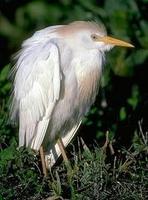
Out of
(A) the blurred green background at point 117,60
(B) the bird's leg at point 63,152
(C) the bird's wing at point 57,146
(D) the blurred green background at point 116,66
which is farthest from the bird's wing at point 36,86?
(A) the blurred green background at point 117,60

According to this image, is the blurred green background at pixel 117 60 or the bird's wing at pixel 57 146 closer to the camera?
the bird's wing at pixel 57 146

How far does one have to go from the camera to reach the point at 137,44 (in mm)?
5070

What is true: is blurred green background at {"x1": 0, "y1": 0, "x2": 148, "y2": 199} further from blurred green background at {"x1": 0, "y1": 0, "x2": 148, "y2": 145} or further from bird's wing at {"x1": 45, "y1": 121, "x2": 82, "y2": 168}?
bird's wing at {"x1": 45, "y1": 121, "x2": 82, "y2": 168}

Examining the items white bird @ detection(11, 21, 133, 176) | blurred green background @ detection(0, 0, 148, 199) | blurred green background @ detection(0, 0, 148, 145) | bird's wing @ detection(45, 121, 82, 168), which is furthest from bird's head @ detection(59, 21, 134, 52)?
blurred green background @ detection(0, 0, 148, 145)

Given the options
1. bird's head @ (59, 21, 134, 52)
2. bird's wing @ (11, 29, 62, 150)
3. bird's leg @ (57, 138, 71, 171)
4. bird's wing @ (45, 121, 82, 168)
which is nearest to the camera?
bird's leg @ (57, 138, 71, 171)

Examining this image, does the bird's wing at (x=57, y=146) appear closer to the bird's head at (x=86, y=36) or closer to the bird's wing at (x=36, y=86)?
the bird's wing at (x=36, y=86)

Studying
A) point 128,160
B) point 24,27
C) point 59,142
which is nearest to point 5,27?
point 24,27

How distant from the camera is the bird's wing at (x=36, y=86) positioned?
3.91 metres

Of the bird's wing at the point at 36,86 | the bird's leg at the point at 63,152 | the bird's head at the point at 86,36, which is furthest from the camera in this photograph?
the bird's head at the point at 86,36

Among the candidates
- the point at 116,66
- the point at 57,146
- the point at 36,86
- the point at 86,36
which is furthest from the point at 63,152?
the point at 116,66

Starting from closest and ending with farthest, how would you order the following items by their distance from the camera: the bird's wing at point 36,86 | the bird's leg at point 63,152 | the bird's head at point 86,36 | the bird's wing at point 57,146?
the bird's leg at point 63,152, the bird's wing at point 36,86, the bird's head at point 86,36, the bird's wing at point 57,146

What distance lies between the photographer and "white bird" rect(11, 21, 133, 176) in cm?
393

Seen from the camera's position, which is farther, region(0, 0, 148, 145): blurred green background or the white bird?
region(0, 0, 148, 145): blurred green background

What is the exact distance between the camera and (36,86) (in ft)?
13.0
